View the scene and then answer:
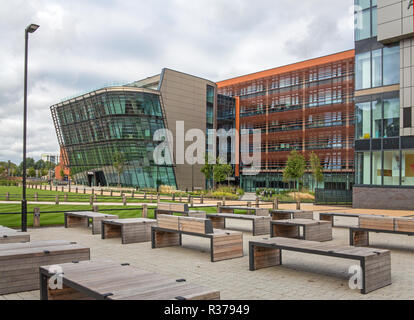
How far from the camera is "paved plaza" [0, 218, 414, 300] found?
6.56 m

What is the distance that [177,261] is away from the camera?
929 centimetres

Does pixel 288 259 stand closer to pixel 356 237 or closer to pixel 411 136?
pixel 356 237

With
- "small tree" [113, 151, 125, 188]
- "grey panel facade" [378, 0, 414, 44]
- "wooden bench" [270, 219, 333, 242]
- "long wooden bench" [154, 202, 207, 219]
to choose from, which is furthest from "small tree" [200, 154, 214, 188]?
"wooden bench" [270, 219, 333, 242]

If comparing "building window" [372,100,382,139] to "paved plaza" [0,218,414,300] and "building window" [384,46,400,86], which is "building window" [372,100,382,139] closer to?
"building window" [384,46,400,86]

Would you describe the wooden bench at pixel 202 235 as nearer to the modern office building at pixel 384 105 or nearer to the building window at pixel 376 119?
the modern office building at pixel 384 105

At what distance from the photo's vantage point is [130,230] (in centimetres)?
1198

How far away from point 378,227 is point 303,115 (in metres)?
51.1

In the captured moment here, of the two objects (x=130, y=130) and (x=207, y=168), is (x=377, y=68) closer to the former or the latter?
(x=207, y=168)

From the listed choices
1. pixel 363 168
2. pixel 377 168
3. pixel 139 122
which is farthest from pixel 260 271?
pixel 139 122

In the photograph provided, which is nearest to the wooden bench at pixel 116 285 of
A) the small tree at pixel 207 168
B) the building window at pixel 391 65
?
the building window at pixel 391 65

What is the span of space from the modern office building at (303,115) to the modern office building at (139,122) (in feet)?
24.4

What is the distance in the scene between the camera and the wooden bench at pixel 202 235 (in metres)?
9.35

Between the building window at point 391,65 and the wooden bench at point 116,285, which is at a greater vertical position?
the building window at point 391,65
